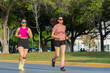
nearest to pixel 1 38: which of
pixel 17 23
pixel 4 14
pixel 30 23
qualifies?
pixel 4 14

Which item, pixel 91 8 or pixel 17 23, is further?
pixel 17 23

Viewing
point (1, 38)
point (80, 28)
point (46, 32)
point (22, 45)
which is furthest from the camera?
point (46, 32)

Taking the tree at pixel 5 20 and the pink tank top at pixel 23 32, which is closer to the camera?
the pink tank top at pixel 23 32

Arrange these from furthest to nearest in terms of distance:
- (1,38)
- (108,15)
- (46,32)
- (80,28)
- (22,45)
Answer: (46,32) < (80,28) < (108,15) < (1,38) < (22,45)

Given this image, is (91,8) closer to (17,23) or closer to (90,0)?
(90,0)

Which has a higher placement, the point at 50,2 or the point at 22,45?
the point at 50,2

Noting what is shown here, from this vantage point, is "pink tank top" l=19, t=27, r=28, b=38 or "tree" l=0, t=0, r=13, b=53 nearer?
"pink tank top" l=19, t=27, r=28, b=38

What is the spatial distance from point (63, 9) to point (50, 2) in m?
1.97

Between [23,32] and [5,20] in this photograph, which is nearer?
[23,32]

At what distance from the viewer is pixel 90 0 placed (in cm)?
3434

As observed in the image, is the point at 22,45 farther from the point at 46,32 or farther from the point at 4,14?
the point at 46,32

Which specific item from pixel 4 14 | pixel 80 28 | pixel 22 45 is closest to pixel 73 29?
pixel 80 28

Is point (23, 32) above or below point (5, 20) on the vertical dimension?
below

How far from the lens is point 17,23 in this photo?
3891 cm
